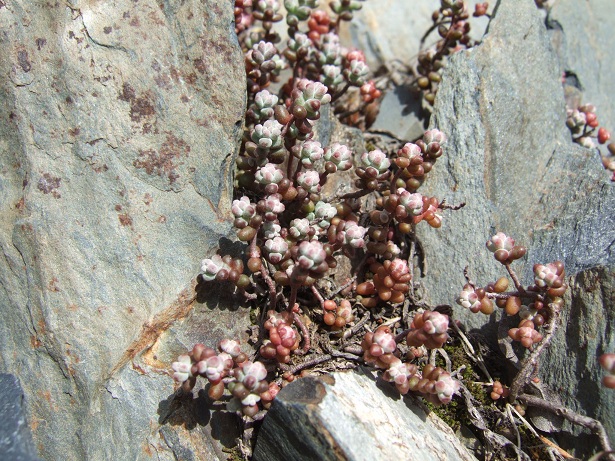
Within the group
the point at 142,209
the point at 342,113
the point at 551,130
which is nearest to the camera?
the point at 142,209

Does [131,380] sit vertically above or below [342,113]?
below

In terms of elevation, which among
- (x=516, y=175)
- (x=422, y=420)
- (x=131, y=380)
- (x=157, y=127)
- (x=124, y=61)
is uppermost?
(x=124, y=61)

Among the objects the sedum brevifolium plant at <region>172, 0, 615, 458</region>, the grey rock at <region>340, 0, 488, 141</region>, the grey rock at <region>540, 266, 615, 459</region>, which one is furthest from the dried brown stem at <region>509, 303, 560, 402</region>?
the grey rock at <region>340, 0, 488, 141</region>

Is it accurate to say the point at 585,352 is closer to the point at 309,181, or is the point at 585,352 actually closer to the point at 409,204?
the point at 409,204

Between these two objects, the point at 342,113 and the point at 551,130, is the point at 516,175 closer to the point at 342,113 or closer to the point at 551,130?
the point at 551,130

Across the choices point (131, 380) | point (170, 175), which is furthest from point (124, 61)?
point (131, 380)

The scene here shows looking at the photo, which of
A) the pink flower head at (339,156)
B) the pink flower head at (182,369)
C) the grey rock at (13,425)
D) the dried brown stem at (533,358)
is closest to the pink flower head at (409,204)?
the pink flower head at (339,156)

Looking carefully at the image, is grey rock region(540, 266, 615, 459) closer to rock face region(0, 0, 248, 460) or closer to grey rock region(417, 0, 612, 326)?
grey rock region(417, 0, 612, 326)
